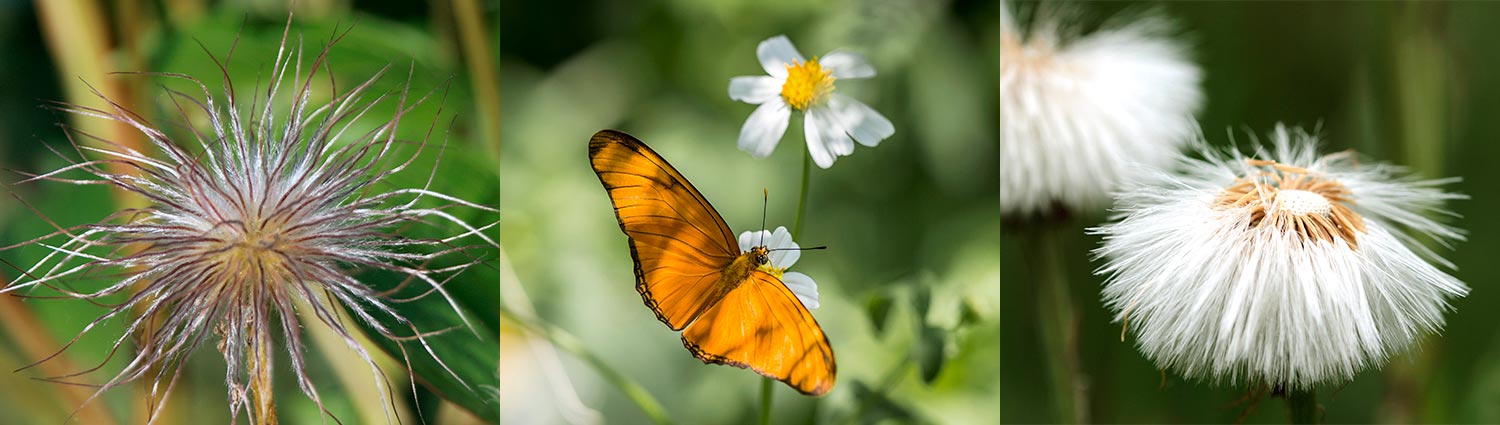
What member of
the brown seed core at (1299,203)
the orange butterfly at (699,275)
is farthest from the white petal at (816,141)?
the brown seed core at (1299,203)

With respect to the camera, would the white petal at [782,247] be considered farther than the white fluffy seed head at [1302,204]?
Yes

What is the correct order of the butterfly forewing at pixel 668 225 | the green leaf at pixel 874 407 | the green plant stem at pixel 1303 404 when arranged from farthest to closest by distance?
the green leaf at pixel 874 407, the butterfly forewing at pixel 668 225, the green plant stem at pixel 1303 404

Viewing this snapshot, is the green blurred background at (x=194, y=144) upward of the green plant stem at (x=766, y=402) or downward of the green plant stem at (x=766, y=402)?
upward

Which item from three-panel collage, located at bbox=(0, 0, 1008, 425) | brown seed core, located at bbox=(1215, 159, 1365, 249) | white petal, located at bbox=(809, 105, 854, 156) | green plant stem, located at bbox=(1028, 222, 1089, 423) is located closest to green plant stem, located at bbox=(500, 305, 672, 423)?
three-panel collage, located at bbox=(0, 0, 1008, 425)

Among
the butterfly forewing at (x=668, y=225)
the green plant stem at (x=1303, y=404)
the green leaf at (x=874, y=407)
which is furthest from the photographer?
the green leaf at (x=874, y=407)

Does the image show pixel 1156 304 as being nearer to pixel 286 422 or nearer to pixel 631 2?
pixel 631 2

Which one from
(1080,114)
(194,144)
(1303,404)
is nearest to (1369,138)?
(1080,114)

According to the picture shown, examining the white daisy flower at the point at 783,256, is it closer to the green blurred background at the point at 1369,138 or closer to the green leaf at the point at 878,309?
the green leaf at the point at 878,309

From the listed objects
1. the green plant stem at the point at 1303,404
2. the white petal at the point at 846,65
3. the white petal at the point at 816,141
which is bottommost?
the green plant stem at the point at 1303,404
